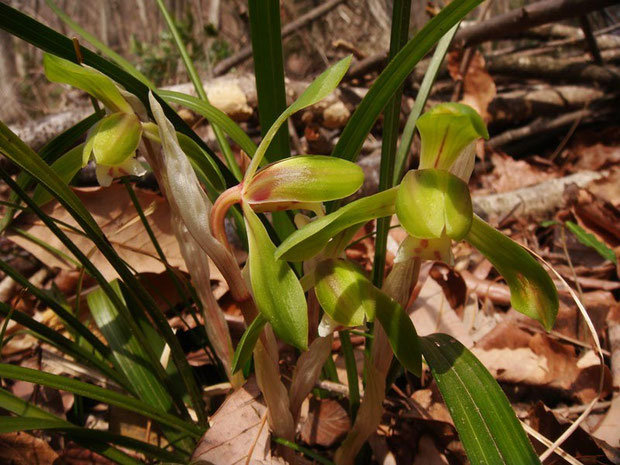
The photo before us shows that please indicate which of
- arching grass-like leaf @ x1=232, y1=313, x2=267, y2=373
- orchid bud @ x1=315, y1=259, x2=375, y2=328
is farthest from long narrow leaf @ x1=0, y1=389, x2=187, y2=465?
orchid bud @ x1=315, y1=259, x2=375, y2=328

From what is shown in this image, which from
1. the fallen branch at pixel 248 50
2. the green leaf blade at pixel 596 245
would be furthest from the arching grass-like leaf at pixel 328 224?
the fallen branch at pixel 248 50

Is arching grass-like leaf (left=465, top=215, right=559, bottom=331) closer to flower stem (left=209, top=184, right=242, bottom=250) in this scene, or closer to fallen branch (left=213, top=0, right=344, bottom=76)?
flower stem (left=209, top=184, right=242, bottom=250)

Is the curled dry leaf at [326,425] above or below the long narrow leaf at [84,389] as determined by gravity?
below

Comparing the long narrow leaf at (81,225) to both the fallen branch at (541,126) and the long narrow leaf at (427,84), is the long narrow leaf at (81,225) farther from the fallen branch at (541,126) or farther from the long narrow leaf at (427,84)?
the fallen branch at (541,126)

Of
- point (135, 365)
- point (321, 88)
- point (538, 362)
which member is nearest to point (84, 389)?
point (135, 365)

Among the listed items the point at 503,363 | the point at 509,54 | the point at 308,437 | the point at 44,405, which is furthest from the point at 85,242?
the point at 509,54

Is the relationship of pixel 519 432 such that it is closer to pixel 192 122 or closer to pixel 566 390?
pixel 566 390
